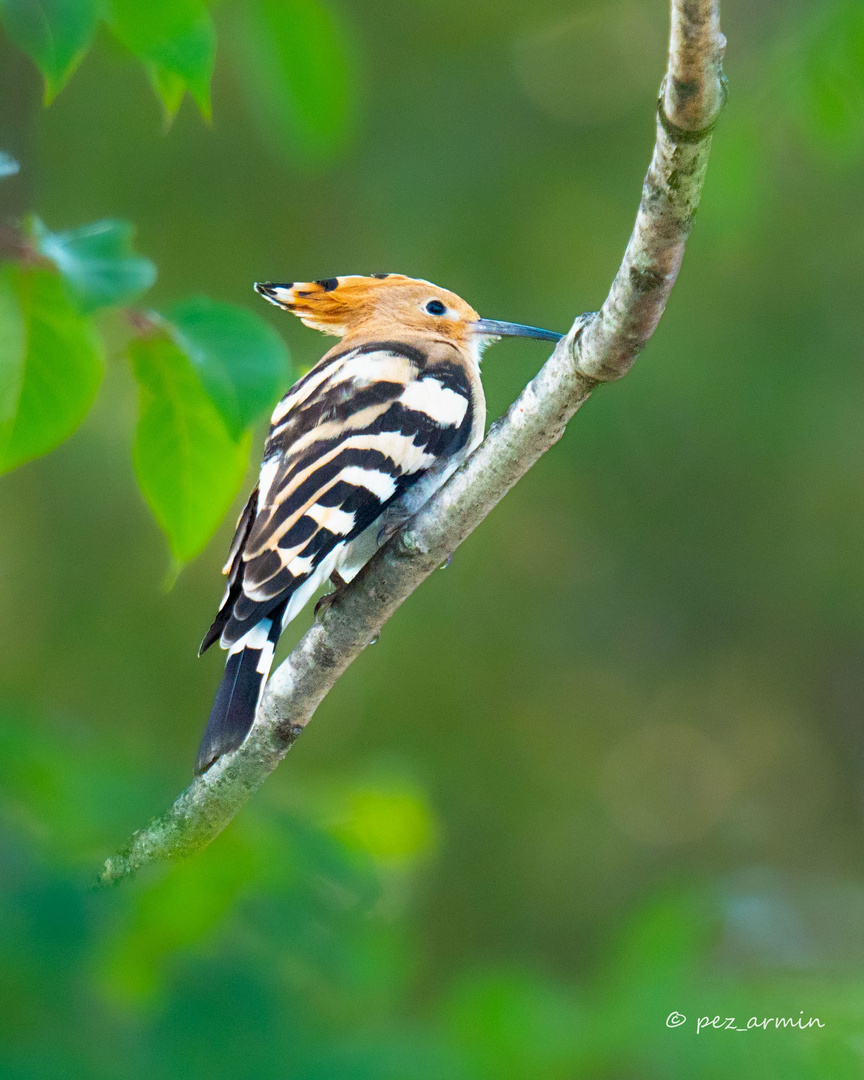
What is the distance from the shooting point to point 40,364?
0.91m

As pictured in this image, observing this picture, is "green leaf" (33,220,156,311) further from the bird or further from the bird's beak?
the bird's beak

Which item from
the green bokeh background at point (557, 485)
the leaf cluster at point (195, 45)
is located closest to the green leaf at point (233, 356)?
the leaf cluster at point (195, 45)

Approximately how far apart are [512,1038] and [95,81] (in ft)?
14.4

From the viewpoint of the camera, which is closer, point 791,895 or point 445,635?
point 791,895

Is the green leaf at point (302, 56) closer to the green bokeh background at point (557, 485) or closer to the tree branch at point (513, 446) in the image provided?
the tree branch at point (513, 446)

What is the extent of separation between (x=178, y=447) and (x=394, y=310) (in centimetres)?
140

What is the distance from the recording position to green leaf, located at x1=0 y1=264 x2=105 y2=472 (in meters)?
0.87

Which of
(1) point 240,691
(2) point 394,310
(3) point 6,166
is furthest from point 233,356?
(2) point 394,310

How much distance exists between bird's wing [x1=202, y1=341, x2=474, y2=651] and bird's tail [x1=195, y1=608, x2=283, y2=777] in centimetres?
2

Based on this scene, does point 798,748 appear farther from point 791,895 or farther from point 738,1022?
point 738,1022

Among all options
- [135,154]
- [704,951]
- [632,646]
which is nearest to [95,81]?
[135,154]

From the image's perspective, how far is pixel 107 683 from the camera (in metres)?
3.41

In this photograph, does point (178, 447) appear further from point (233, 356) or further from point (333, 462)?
point (333, 462)

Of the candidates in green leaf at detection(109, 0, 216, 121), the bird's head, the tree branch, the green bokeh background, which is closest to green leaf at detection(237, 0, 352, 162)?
green leaf at detection(109, 0, 216, 121)
